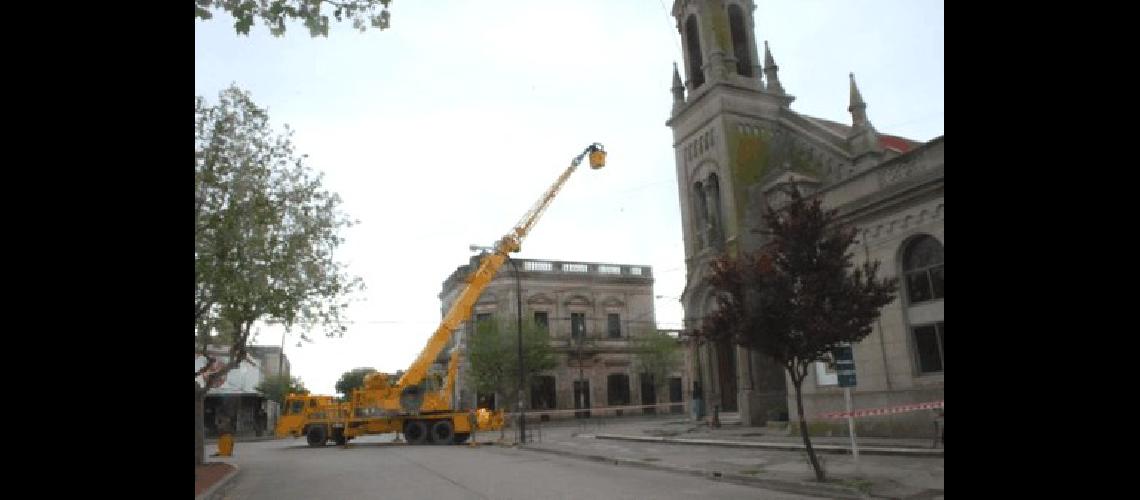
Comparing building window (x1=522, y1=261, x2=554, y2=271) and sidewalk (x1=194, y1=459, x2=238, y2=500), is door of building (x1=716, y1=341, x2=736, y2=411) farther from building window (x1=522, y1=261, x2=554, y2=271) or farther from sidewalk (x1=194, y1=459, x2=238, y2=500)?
building window (x1=522, y1=261, x2=554, y2=271)

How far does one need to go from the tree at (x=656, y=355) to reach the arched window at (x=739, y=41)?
21.7m

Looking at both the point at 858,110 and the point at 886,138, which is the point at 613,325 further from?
the point at 858,110

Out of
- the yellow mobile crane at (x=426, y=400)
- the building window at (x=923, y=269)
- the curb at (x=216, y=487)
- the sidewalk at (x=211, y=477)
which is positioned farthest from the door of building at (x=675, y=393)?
the curb at (x=216, y=487)

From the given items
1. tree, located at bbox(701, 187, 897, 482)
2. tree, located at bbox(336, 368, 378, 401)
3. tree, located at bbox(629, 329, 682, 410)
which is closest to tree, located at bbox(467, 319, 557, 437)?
tree, located at bbox(629, 329, 682, 410)

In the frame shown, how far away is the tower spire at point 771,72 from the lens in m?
28.4

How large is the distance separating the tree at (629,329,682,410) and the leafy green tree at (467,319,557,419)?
266 inches

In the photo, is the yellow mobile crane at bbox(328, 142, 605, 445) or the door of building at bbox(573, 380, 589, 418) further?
the door of building at bbox(573, 380, 589, 418)

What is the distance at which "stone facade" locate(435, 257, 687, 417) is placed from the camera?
46.4 meters

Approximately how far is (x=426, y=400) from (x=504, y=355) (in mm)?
11938

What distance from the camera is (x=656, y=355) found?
1838 inches

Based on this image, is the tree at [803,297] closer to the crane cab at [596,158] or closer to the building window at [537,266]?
the crane cab at [596,158]
